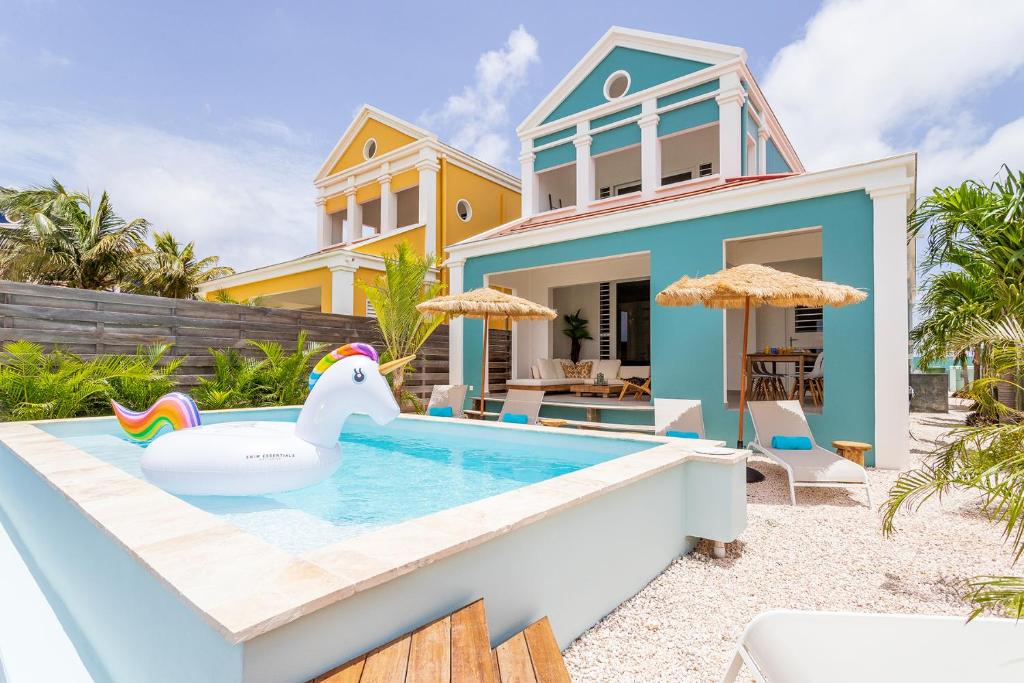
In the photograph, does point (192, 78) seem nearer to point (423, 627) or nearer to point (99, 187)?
point (99, 187)

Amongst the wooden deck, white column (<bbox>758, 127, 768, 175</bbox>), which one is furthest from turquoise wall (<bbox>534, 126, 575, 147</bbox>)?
the wooden deck

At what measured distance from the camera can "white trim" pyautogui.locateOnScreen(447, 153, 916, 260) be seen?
7.49 meters

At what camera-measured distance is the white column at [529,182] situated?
47.5 ft

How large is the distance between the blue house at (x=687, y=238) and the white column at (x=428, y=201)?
291 cm

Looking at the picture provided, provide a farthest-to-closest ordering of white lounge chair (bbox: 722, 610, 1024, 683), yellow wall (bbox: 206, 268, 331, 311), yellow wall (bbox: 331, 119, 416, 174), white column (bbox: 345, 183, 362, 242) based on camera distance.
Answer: white column (bbox: 345, 183, 362, 242), yellow wall (bbox: 331, 119, 416, 174), yellow wall (bbox: 206, 268, 331, 311), white lounge chair (bbox: 722, 610, 1024, 683)

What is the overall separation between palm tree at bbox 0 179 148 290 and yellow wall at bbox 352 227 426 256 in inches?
377

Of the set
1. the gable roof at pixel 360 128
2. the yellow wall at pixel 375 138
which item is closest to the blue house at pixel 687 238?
the gable roof at pixel 360 128

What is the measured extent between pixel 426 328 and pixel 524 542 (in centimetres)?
963

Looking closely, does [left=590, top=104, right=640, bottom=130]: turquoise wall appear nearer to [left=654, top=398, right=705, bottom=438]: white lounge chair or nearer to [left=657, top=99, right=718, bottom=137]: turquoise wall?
[left=657, top=99, right=718, bottom=137]: turquoise wall

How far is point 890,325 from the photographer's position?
290 inches

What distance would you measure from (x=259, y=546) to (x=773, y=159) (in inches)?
651

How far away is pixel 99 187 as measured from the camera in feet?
59.0

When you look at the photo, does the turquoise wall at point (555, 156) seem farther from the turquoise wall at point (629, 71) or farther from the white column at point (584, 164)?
the turquoise wall at point (629, 71)

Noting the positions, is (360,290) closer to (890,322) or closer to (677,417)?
(677,417)
